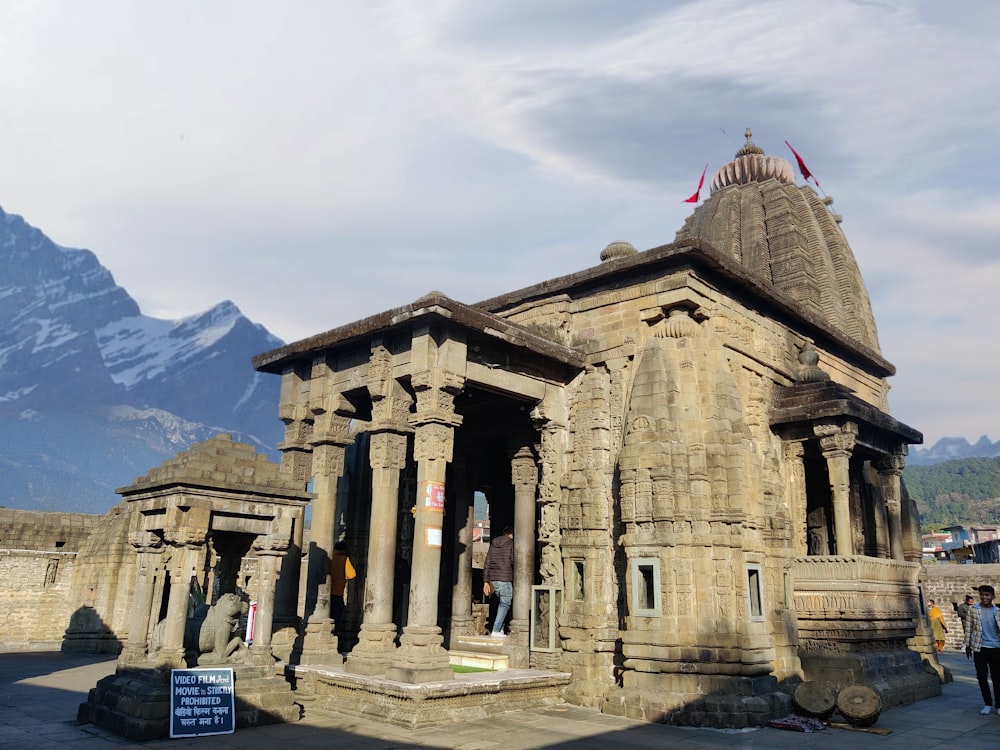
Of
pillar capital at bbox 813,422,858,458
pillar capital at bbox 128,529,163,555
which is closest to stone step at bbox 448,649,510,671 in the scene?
pillar capital at bbox 128,529,163,555

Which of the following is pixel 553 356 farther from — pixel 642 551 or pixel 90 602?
pixel 90 602

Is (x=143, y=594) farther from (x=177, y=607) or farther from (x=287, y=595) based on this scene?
(x=287, y=595)

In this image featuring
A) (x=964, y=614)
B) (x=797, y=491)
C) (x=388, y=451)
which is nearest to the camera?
(x=388, y=451)

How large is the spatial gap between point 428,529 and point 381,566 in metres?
1.30

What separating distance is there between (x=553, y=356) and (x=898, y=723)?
24.8ft

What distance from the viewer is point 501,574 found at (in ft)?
46.5

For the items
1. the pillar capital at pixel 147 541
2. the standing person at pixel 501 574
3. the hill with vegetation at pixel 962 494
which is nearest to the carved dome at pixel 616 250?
the standing person at pixel 501 574

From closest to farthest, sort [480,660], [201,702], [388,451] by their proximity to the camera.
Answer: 1. [201,702]
2. [388,451]
3. [480,660]

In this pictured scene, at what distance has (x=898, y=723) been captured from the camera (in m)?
10.6

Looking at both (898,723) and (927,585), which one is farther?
(927,585)

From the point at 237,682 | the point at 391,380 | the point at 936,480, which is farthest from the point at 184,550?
the point at 936,480

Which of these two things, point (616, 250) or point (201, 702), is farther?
point (616, 250)

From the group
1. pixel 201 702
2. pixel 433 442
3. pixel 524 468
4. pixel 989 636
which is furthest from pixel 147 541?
pixel 989 636

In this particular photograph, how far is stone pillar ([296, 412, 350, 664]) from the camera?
482 inches
